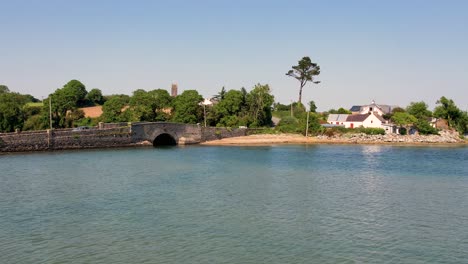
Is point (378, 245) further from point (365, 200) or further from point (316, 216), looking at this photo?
point (365, 200)

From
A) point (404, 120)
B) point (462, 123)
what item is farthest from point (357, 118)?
point (462, 123)

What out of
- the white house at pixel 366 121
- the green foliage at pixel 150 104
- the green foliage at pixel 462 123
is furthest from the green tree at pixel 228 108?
the green foliage at pixel 462 123

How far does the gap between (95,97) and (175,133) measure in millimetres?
40760

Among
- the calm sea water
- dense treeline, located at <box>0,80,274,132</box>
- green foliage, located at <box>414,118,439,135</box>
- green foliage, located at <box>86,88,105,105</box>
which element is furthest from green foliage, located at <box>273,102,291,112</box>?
the calm sea water

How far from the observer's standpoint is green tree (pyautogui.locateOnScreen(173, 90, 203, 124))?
88.7m

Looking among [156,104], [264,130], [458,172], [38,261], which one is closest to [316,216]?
[38,261]

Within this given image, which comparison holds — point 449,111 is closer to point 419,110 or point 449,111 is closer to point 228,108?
point 419,110

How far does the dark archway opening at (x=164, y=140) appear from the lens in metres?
76.3

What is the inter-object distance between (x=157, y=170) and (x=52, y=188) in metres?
12.0

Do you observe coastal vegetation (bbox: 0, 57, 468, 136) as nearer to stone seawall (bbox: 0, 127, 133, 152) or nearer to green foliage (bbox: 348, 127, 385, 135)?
green foliage (bbox: 348, 127, 385, 135)

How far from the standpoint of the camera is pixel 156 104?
90062 millimetres

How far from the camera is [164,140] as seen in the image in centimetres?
7869

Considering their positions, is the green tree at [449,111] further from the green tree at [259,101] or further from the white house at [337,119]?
the green tree at [259,101]

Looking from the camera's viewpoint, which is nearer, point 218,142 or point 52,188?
point 52,188
